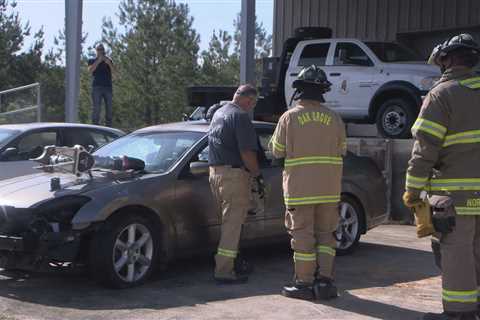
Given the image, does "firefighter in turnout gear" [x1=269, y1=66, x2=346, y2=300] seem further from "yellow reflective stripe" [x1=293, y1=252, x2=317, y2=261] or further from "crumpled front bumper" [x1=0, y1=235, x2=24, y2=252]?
"crumpled front bumper" [x1=0, y1=235, x2=24, y2=252]

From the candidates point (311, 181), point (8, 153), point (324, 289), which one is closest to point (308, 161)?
point (311, 181)

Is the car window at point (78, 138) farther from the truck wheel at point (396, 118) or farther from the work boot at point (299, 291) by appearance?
the work boot at point (299, 291)

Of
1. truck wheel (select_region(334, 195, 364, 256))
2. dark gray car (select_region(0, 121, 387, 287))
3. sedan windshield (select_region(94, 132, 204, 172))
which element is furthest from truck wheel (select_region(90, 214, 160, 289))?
truck wheel (select_region(334, 195, 364, 256))

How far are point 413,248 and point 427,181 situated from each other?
3884 millimetres

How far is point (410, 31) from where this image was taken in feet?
57.0

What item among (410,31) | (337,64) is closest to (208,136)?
(337,64)

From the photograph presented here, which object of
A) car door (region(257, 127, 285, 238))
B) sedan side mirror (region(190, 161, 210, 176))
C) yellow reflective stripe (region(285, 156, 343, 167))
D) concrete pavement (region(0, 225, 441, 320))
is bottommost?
concrete pavement (region(0, 225, 441, 320))

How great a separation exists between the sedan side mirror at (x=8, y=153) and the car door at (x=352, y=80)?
17.3 feet

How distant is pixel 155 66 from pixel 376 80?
28733 millimetres

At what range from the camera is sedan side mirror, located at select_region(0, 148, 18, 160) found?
8.98m

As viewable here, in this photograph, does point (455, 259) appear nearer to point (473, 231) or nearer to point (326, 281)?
point (473, 231)

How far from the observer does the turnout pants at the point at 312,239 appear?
19.5ft

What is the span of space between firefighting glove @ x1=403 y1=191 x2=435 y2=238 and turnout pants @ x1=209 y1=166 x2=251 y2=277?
1841 millimetres

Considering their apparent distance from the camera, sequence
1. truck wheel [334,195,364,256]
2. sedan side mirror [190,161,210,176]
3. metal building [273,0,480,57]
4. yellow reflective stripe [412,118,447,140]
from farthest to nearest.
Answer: metal building [273,0,480,57]
truck wheel [334,195,364,256]
sedan side mirror [190,161,210,176]
yellow reflective stripe [412,118,447,140]
